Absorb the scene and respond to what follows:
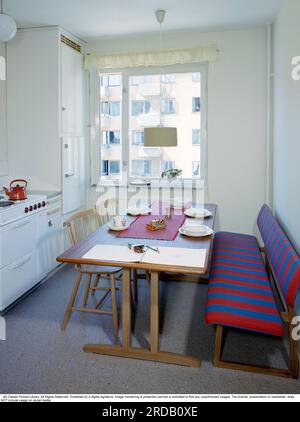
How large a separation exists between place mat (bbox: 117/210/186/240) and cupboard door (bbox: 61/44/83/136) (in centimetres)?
152

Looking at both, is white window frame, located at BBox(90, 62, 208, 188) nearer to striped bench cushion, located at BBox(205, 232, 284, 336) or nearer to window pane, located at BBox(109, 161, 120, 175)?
window pane, located at BBox(109, 161, 120, 175)

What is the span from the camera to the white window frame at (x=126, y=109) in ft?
13.7

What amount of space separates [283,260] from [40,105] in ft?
9.55

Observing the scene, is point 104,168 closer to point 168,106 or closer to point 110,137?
point 110,137

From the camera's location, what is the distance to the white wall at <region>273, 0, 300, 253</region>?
2652 mm

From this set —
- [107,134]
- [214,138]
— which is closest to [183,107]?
[214,138]

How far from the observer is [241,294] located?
2.29 metres

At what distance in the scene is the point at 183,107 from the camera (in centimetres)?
427

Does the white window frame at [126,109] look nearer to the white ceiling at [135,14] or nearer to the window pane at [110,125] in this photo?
the window pane at [110,125]

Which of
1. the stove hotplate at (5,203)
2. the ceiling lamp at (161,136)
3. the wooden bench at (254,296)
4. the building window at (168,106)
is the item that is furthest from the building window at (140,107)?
the wooden bench at (254,296)

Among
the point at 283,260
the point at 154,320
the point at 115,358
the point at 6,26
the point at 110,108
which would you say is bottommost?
the point at 115,358

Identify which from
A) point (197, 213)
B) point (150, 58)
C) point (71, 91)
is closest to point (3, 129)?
point (71, 91)

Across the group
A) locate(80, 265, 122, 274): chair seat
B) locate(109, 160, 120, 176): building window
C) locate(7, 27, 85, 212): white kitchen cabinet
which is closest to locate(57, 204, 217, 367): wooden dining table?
locate(80, 265, 122, 274): chair seat

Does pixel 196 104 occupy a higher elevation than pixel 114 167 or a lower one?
higher
